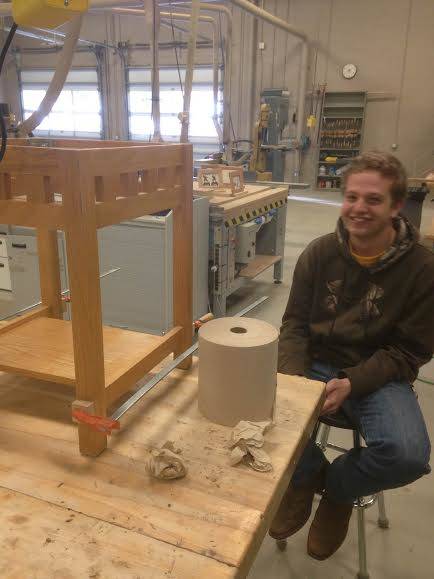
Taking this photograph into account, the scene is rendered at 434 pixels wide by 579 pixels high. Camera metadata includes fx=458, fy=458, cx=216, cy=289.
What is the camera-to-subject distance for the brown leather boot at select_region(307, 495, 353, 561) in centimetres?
124

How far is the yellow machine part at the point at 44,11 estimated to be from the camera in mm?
676

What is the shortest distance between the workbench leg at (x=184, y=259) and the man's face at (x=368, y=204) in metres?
0.49

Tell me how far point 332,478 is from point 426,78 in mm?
7889

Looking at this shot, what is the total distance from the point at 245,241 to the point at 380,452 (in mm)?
1961

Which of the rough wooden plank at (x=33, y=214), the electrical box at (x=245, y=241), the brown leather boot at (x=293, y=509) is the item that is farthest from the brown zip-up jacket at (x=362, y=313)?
the electrical box at (x=245, y=241)

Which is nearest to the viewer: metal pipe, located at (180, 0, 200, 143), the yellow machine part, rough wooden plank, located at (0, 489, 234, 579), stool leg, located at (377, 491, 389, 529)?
rough wooden plank, located at (0, 489, 234, 579)

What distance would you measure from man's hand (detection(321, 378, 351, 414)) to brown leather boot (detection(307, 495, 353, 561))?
0.88 feet

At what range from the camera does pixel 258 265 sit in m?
3.35

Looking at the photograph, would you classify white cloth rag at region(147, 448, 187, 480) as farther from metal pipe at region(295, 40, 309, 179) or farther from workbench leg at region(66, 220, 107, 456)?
metal pipe at region(295, 40, 309, 179)

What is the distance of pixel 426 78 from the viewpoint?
24.1 ft

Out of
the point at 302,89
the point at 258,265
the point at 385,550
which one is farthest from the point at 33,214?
the point at 302,89

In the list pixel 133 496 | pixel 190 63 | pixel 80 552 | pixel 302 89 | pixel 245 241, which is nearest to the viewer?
pixel 80 552

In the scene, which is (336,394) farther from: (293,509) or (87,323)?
(87,323)

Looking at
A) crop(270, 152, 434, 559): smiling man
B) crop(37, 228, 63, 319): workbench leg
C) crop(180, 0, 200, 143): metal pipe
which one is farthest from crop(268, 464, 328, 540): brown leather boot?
crop(180, 0, 200, 143): metal pipe
